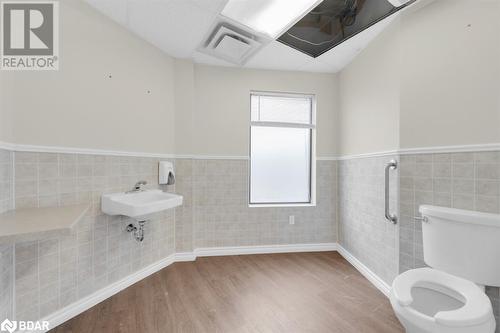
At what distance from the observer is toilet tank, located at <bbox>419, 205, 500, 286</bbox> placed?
1.29 metres

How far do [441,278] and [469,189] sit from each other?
0.59 meters

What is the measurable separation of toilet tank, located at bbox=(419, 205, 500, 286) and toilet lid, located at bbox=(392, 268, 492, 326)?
2.7 inches

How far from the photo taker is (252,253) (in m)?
3.02

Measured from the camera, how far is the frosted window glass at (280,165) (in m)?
3.17

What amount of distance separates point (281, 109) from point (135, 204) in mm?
2166

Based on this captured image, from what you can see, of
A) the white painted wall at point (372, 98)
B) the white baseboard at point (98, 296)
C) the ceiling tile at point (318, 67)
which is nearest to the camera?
the white baseboard at point (98, 296)

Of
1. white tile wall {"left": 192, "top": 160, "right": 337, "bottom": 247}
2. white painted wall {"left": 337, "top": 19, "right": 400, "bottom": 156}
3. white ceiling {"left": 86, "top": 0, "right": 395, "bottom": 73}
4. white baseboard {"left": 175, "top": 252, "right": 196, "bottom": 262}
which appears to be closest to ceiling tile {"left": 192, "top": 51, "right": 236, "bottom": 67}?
white ceiling {"left": 86, "top": 0, "right": 395, "bottom": 73}

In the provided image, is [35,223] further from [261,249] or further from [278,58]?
[278,58]

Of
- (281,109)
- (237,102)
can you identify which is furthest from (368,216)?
(237,102)

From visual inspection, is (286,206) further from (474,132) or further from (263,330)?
(474,132)

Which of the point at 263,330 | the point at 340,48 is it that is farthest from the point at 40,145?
the point at 340,48

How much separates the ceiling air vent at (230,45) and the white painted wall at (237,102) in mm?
276

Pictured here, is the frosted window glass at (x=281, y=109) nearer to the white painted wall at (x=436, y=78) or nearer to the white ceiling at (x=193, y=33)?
the white ceiling at (x=193, y=33)

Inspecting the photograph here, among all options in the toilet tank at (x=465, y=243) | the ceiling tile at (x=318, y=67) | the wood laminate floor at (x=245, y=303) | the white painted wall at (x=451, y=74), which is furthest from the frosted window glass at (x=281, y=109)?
the toilet tank at (x=465, y=243)
